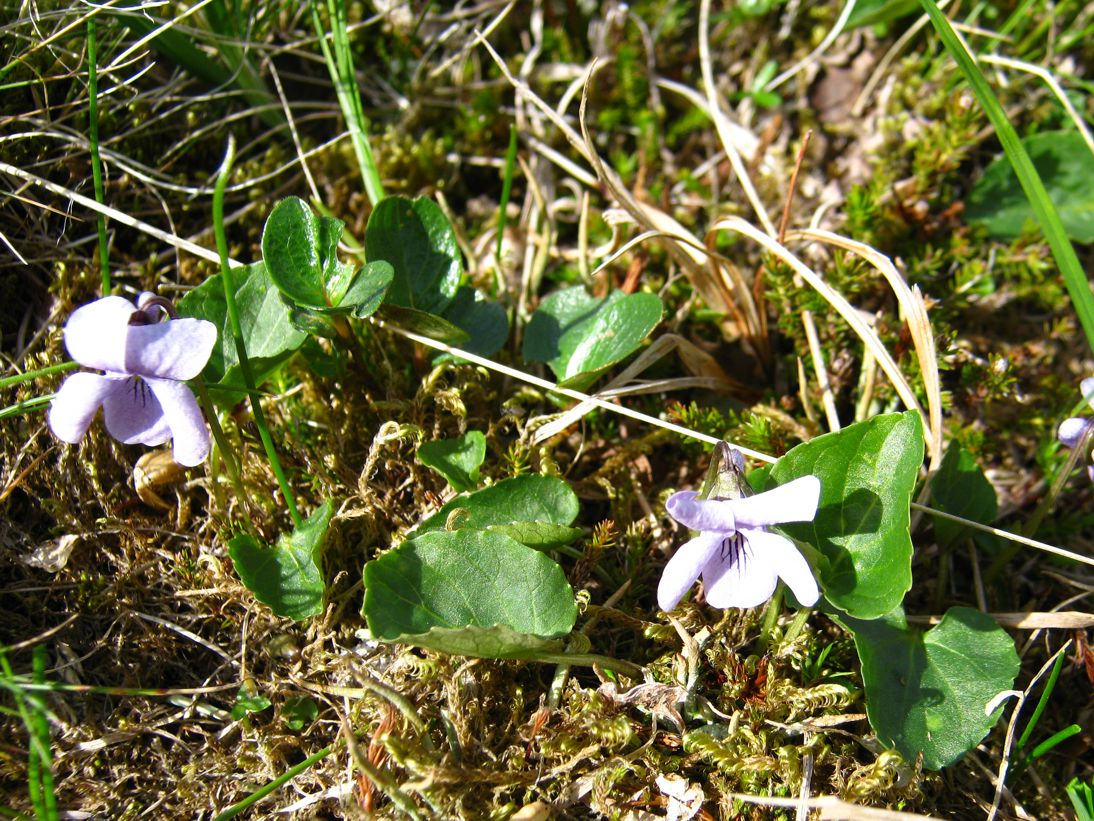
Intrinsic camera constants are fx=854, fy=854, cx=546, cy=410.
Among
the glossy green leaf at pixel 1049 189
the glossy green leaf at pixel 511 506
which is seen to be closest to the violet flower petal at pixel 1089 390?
the glossy green leaf at pixel 1049 189

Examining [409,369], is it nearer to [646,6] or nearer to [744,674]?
[744,674]

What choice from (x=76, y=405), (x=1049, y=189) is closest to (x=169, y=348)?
(x=76, y=405)

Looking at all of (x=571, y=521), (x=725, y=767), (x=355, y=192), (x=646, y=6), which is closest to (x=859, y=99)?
(x=646, y=6)

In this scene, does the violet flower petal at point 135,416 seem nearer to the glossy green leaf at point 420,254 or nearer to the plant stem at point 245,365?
the plant stem at point 245,365

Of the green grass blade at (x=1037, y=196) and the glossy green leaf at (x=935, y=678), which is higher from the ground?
the green grass blade at (x=1037, y=196)

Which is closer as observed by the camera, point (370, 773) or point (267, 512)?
point (370, 773)

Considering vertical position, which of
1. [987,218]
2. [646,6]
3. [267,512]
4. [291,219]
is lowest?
[267,512]

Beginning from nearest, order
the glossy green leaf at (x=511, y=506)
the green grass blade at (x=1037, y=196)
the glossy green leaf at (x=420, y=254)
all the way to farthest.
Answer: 1. the green grass blade at (x=1037, y=196)
2. the glossy green leaf at (x=511, y=506)
3. the glossy green leaf at (x=420, y=254)
